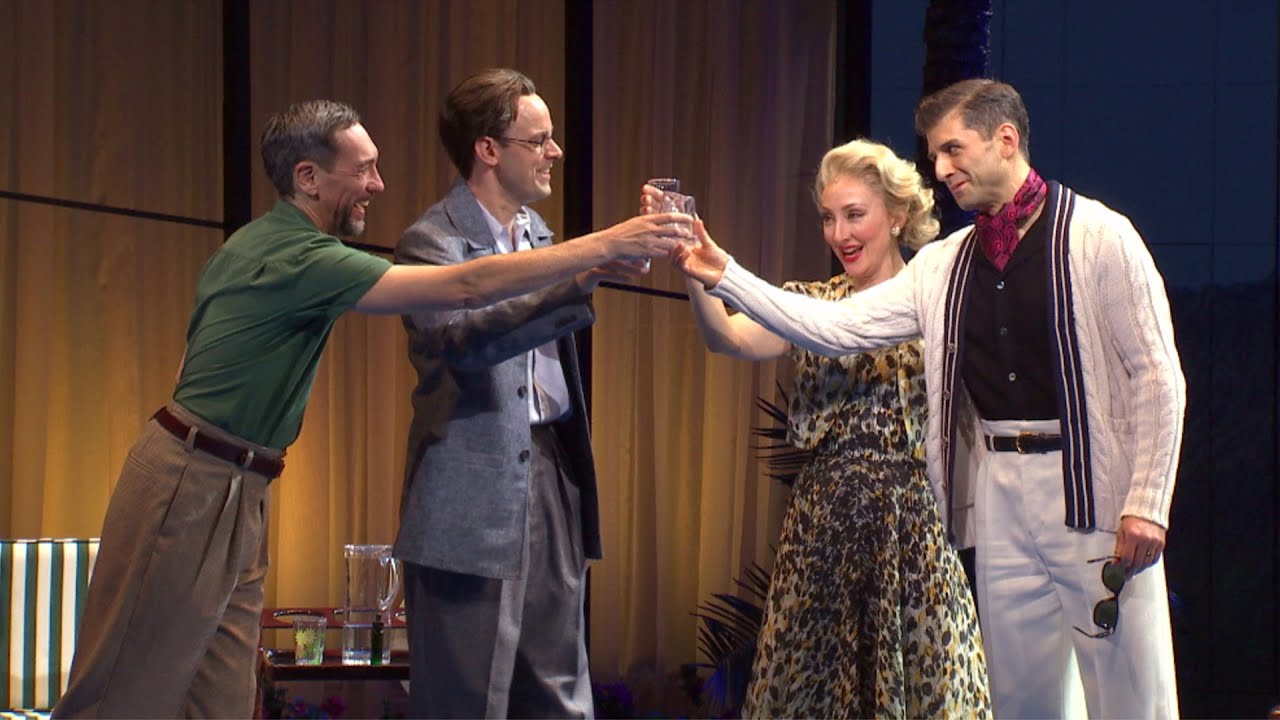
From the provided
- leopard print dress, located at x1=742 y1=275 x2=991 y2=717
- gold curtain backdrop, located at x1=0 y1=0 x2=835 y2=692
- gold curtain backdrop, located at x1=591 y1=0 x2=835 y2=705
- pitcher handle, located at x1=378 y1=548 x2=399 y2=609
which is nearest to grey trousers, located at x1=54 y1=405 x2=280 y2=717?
leopard print dress, located at x1=742 y1=275 x2=991 y2=717

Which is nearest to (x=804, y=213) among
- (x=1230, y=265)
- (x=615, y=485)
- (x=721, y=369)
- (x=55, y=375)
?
(x=721, y=369)

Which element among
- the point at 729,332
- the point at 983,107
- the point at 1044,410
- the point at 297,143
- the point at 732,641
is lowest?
the point at 732,641

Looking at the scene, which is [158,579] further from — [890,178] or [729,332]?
[890,178]

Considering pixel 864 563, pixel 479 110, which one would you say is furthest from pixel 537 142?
pixel 864 563

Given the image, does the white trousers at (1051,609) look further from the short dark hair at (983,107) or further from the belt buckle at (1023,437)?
the short dark hair at (983,107)

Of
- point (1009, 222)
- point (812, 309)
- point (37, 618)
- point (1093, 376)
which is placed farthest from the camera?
point (37, 618)

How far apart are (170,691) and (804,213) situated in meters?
3.26

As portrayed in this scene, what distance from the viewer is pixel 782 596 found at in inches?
135

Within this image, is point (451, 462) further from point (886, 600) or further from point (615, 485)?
point (615, 485)

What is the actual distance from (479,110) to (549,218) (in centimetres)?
251

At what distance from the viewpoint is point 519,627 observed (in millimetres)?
2812

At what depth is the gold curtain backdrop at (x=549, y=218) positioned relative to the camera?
530cm

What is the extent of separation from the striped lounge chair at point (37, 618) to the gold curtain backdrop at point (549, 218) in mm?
1221

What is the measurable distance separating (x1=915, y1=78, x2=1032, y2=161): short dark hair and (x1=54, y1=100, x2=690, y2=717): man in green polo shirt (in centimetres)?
68
